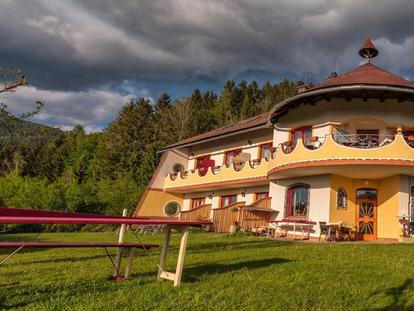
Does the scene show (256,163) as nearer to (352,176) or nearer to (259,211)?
(259,211)

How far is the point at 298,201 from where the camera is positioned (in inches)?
782

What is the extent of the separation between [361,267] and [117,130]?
47.9 metres

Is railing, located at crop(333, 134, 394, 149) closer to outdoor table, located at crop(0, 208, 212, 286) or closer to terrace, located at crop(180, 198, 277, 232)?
terrace, located at crop(180, 198, 277, 232)

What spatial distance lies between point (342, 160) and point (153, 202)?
50.6ft

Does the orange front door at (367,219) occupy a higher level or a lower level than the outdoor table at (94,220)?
higher

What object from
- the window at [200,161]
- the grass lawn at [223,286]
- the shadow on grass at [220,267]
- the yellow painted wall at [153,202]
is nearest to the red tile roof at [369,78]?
the grass lawn at [223,286]

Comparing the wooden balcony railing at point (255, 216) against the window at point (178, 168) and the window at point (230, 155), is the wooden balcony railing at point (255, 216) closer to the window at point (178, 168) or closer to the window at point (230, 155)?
the window at point (230, 155)

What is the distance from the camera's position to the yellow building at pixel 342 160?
16.9m

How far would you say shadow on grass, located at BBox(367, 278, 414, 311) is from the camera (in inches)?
204

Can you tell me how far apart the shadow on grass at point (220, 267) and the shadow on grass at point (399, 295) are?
2.36m

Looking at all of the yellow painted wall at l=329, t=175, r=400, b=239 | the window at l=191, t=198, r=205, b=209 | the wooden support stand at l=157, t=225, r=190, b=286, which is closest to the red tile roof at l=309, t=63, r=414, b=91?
the yellow painted wall at l=329, t=175, r=400, b=239

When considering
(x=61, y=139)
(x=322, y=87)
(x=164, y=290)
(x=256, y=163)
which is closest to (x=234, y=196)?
(x=256, y=163)

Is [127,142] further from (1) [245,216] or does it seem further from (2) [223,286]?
(2) [223,286]

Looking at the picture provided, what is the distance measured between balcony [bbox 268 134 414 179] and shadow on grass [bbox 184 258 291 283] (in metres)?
8.93
